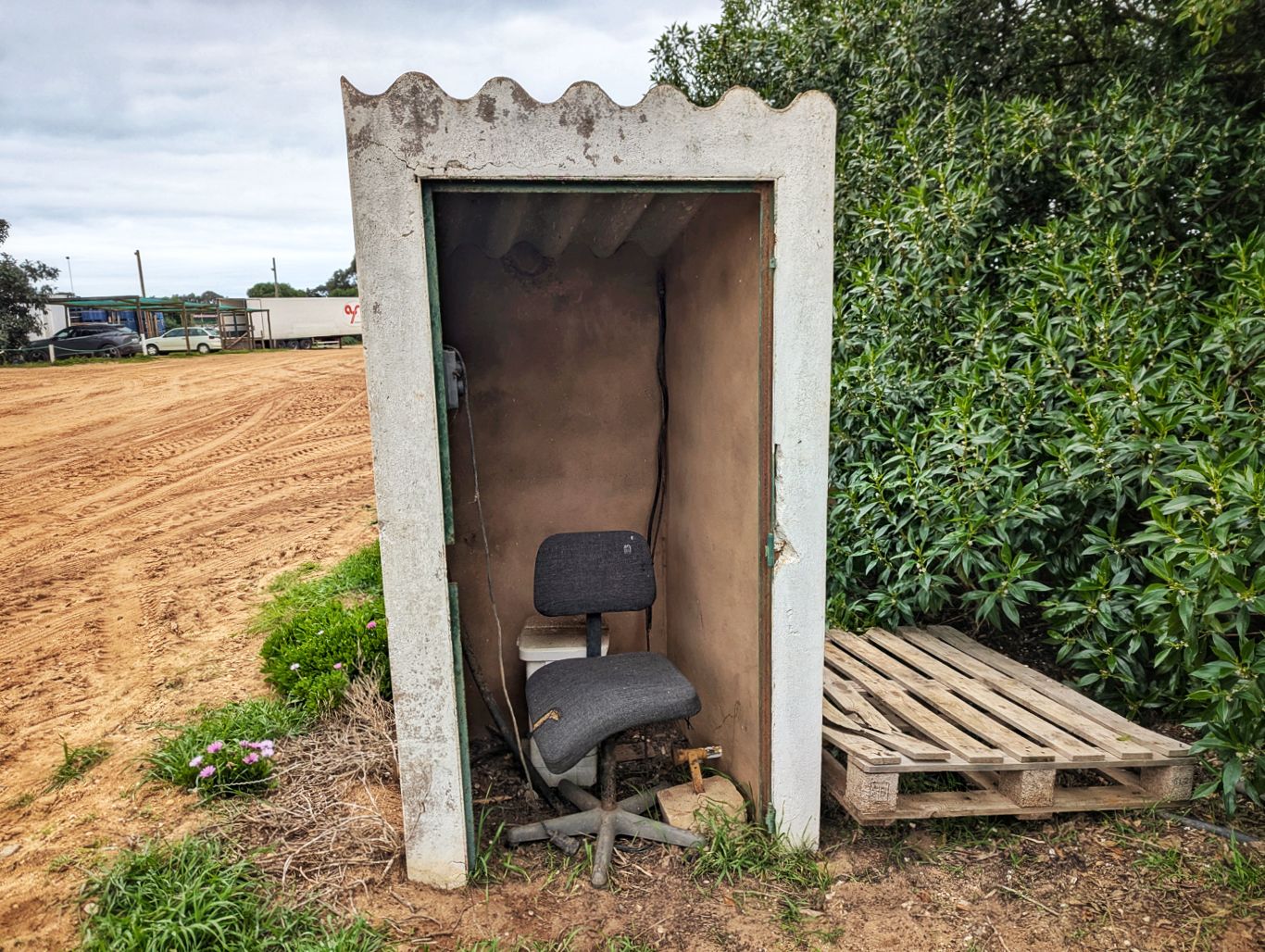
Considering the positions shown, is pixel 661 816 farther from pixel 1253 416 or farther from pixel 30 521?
pixel 30 521

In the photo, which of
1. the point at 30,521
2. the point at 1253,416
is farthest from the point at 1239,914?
the point at 30,521

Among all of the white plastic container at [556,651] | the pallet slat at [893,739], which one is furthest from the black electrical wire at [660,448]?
the pallet slat at [893,739]

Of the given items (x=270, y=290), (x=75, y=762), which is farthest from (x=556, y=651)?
(x=270, y=290)

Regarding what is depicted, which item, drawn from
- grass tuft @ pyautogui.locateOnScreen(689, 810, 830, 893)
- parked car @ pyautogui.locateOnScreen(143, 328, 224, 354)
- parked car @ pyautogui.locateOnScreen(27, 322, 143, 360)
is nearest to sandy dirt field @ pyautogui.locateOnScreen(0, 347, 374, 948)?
grass tuft @ pyautogui.locateOnScreen(689, 810, 830, 893)

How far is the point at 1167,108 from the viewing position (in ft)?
12.8

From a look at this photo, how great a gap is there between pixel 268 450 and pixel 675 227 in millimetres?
9068

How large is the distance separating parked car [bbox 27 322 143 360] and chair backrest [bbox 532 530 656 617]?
21.5 m

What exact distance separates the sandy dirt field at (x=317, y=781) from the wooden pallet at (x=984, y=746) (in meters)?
0.15

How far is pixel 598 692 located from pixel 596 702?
0.07 meters

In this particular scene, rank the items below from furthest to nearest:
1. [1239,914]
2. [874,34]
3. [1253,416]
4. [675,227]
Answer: [874,34] < [675,227] < [1253,416] < [1239,914]

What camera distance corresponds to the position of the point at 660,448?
152 inches

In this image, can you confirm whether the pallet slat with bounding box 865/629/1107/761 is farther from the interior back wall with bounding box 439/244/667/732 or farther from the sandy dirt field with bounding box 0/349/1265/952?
the interior back wall with bounding box 439/244/667/732

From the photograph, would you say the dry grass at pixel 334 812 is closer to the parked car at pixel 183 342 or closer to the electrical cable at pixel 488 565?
the electrical cable at pixel 488 565

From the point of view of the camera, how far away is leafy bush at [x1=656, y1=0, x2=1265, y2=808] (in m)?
2.94
